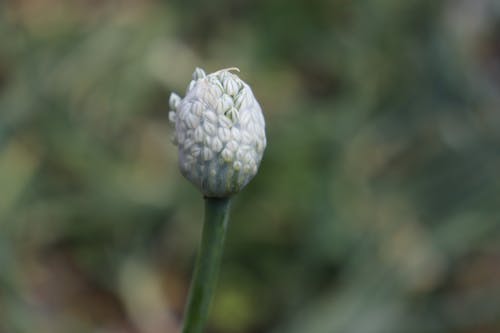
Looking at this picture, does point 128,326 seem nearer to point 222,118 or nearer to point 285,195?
point 285,195

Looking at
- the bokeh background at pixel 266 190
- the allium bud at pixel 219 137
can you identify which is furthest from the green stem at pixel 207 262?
the bokeh background at pixel 266 190

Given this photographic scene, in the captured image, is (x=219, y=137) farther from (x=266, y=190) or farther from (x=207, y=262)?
(x=266, y=190)

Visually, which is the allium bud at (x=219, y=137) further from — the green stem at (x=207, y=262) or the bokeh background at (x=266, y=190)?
the bokeh background at (x=266, y=190)

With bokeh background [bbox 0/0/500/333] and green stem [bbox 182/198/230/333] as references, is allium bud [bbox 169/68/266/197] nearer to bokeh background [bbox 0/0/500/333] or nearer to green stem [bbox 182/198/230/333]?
green stem [bbox 182/198/230/333]

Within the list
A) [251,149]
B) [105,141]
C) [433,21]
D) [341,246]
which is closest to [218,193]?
[251,149]

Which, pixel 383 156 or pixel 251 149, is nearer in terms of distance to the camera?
pixel 251 149

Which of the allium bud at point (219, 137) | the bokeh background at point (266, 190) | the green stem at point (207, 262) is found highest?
the bokeh background at point (266, 190)
